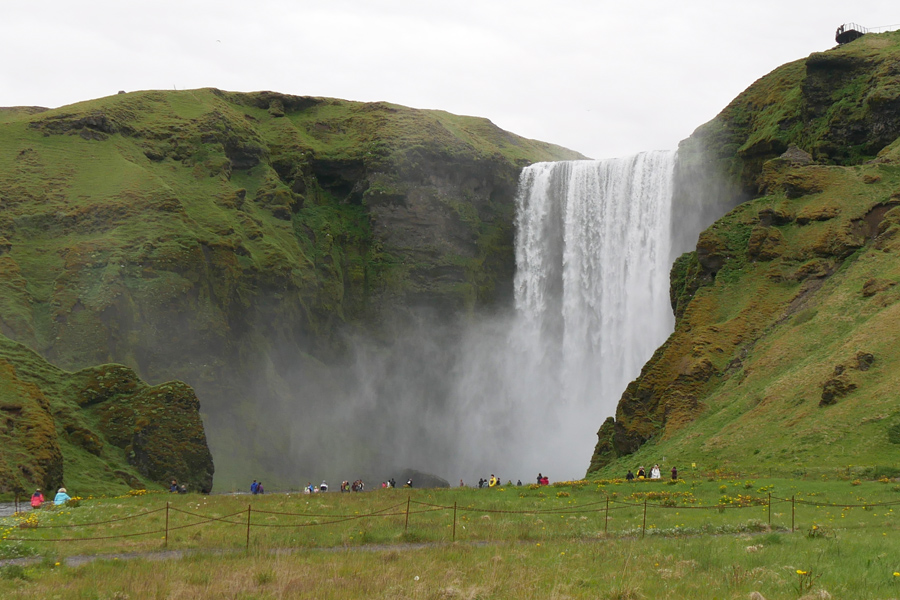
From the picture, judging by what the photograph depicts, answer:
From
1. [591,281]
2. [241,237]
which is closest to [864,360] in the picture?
[591,281]

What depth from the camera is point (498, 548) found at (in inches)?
901

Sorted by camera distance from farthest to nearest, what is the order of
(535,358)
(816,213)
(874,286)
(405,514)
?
1. (535,358)
2. (816,213)
3. (874,286)
4. (405,514)

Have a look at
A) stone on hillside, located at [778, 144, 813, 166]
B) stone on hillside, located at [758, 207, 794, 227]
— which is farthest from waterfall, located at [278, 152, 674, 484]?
stone on hillside, located at [758, 207, 794, 227]

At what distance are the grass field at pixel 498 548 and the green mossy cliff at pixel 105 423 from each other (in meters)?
16.8

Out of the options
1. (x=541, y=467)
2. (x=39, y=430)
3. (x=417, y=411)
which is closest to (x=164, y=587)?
(x=39, y=430)

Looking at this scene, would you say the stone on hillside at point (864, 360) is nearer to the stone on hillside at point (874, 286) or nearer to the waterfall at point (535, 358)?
the stone on hillside at point (874, 286)

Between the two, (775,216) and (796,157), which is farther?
(796,157)

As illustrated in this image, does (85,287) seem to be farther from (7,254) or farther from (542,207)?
(542,207)

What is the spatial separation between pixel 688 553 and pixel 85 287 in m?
67.7

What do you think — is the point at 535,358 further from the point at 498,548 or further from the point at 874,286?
the point at 498,548

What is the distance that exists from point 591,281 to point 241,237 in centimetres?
3833

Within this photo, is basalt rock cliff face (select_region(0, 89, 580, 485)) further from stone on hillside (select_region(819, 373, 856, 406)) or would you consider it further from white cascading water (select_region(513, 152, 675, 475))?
stone on hillside (select_region(819, 373, 856, 406))

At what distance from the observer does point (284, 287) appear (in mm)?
92250

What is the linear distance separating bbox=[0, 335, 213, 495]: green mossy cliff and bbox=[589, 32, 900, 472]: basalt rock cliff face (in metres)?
29.8
